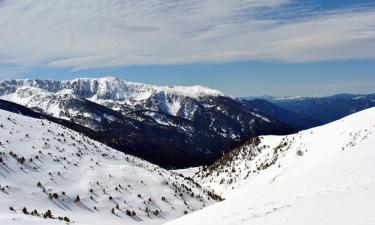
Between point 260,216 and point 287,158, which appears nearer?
point 260,216

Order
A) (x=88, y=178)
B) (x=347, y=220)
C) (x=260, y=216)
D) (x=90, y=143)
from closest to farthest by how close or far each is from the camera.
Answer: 1. (x=347, y=220)
2. (x=260, y=216)
3. (x=88, y=178)
4. (x=90, y=143)

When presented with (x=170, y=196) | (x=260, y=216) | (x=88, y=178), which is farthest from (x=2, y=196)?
(x=260, y=216)

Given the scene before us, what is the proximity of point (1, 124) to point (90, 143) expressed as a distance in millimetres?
9809

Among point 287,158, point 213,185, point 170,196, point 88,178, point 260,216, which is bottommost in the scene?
point 213,185

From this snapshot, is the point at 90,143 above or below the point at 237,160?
above

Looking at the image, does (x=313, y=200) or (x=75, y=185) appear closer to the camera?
(x=313, y=200)

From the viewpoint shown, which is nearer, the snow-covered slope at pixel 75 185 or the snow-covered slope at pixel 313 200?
the snow-covered slope at pixel 313 200

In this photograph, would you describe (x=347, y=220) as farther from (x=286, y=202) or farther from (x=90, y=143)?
(x=90, y=143)

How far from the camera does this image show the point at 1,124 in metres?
41.6

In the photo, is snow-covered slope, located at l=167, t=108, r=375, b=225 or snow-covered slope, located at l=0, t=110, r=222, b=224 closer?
snow-covered slope, located at l=167, t=108, r=375, b=225

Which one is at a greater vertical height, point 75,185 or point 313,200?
point 313,200

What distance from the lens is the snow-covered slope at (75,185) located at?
1158 inches

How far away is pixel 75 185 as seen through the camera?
110 ft

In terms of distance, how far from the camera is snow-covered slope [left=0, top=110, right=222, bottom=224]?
96.5 feet
